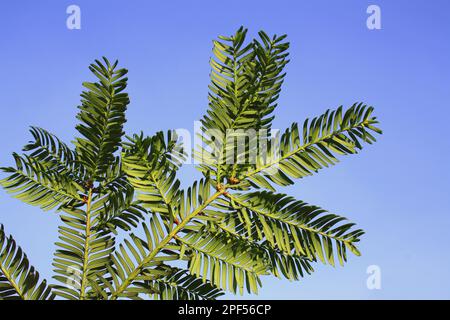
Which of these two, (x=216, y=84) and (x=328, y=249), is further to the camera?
(x=216, y=84)

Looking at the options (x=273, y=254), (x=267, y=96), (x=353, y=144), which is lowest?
(x=273, y=254)

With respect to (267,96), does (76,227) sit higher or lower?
lower

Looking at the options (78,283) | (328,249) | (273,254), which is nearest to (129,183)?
(78,283)

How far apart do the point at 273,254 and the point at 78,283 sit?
17.9 inches

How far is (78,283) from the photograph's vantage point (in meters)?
1.31

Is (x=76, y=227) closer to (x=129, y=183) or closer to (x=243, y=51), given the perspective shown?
(x=129, y=183)

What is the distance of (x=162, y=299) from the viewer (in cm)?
128

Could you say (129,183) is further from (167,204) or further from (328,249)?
(328,249)

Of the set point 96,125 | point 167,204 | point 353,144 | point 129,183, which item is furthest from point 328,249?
point 96,125

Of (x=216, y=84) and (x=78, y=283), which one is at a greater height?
(x=216, y=84)
